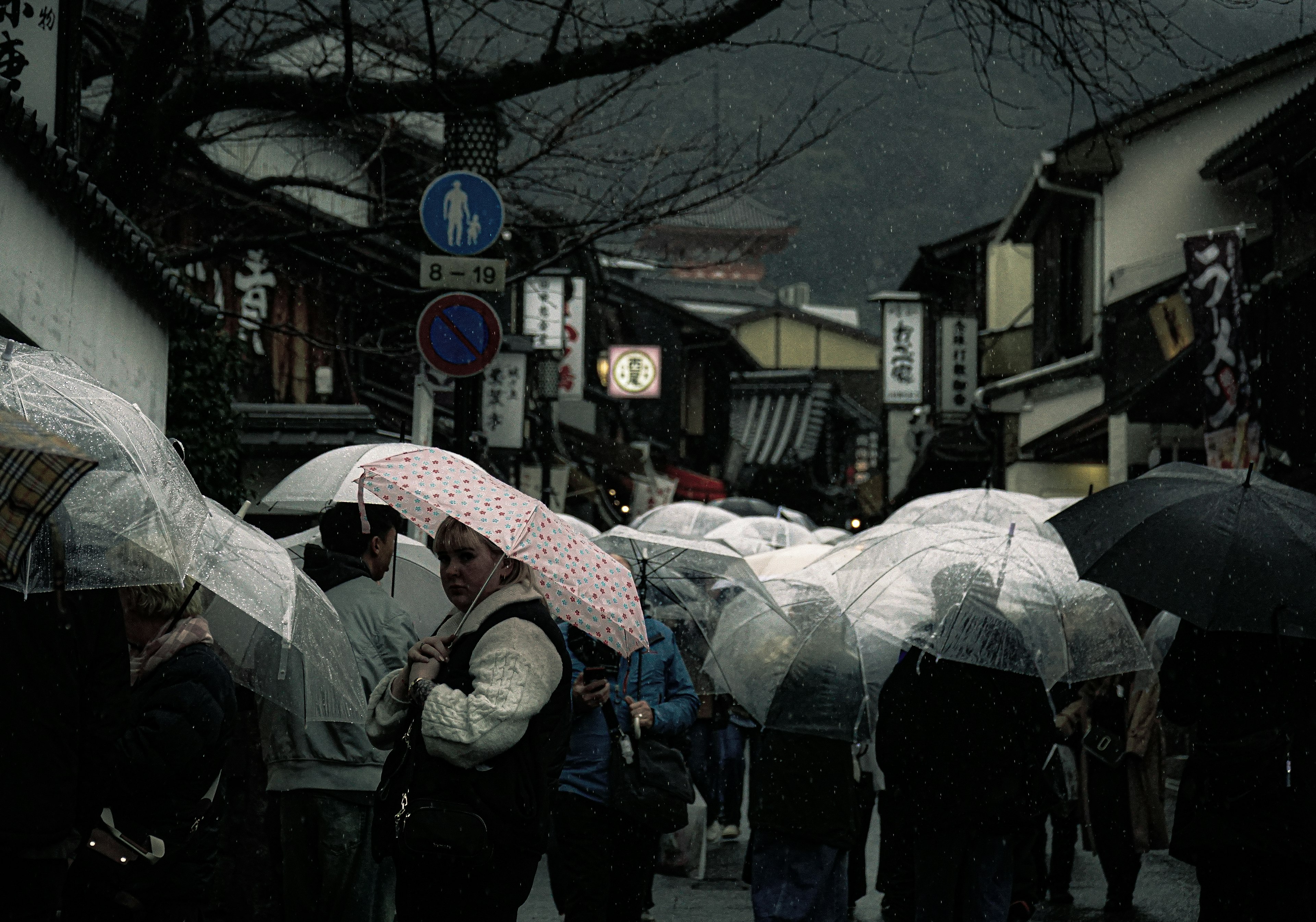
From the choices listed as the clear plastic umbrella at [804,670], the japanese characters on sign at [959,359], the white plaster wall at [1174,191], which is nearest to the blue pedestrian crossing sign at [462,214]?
the clear plastic umbrella at [804,670]

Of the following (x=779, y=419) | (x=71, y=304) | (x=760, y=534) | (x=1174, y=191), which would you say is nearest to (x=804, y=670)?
(x=71, y=304)

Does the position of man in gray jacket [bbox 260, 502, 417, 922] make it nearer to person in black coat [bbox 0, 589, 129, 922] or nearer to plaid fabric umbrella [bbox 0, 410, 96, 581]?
person in black coat [bbox 0, 589, 129, 922]

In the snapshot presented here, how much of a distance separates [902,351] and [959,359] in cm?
517

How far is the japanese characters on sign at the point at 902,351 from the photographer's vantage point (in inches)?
1292

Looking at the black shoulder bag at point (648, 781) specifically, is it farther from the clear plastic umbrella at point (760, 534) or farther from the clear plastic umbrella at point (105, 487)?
the clear plastic umbrella at point (760, 534)

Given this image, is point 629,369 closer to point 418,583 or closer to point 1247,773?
point 418,583

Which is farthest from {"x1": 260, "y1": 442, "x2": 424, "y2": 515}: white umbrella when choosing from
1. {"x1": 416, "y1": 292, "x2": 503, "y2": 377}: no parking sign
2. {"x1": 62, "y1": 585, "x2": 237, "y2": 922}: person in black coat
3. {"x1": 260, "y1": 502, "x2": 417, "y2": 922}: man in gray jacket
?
{"x1": 416, "y1": 292, "x2": 503, "y2": 377}: no parking sign

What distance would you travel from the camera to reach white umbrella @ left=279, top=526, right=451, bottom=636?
6.98m

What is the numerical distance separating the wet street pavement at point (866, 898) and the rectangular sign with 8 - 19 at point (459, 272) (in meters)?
4.14

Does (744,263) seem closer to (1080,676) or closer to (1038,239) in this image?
(1038,239)

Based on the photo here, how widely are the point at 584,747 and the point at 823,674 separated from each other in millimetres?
1326

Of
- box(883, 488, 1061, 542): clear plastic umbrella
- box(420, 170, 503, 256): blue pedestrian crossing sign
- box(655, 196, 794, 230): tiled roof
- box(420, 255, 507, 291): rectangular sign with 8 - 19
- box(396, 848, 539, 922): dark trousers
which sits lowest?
box(396, 848, 539, 922): dark trousers

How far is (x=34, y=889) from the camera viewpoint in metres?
3.49

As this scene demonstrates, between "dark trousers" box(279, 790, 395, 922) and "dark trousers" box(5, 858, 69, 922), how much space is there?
2.17 meters
